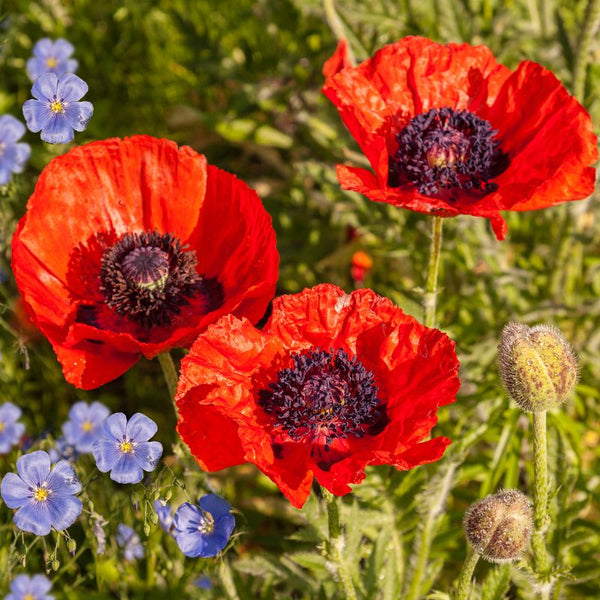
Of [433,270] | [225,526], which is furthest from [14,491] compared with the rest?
[433,270]

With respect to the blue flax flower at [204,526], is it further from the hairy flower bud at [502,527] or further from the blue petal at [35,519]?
the hairy flower bud at [502,527]

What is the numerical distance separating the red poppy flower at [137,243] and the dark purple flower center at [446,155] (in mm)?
509

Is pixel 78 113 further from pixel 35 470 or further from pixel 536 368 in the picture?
pixel 536 368

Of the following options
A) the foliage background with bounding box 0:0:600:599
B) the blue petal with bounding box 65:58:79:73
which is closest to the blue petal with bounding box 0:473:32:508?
the foliage background with bounding box 0:0:600:599

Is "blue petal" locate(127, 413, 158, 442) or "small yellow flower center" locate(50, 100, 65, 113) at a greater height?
"small yellow flower center" locate(50, 100, 65, 113)

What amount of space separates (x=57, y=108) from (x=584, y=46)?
1919 mm

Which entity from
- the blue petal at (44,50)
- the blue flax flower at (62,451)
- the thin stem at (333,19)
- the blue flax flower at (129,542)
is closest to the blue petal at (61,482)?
the blue flax flower at (62,451)

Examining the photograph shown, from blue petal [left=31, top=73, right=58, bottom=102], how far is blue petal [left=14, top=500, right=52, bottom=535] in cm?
110

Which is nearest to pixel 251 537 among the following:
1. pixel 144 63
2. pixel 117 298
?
pixel 117 298

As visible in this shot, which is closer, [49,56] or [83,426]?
[83,426]

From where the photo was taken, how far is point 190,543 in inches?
87.7

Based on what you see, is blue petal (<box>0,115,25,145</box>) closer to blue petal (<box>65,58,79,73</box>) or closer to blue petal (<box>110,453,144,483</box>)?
blue petal (<box>65,58,79,73</box>)

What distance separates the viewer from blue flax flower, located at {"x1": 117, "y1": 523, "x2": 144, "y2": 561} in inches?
113

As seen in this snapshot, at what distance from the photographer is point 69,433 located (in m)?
2.82
